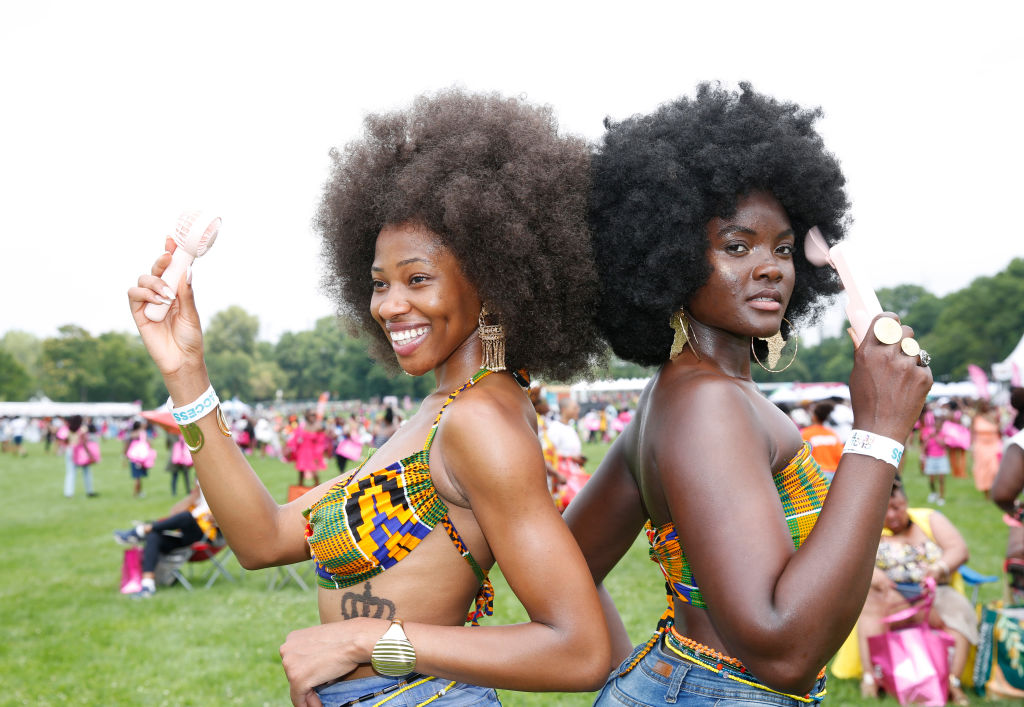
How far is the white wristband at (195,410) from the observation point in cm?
231

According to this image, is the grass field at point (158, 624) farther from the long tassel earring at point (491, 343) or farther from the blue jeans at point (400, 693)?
the long tassel earring at point (491, 343)

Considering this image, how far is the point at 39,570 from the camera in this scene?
461 inches

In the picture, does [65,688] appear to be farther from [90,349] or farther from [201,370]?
[90,349]

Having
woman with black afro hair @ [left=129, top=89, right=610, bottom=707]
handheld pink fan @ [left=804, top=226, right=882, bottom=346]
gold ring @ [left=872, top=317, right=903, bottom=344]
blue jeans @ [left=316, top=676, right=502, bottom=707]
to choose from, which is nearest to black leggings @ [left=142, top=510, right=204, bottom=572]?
woman with black afro hair @ [left=129, top=89, right=610, bottom=707]

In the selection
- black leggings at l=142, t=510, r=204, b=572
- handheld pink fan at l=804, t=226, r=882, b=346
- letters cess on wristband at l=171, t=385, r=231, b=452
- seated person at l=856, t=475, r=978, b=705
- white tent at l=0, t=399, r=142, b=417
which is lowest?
white tent at l=0, t=399, r=142, b=417

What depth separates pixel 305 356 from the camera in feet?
354

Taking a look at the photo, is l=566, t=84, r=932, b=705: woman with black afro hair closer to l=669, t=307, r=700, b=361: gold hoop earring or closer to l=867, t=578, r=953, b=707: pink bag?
l=669, t=307, r=700, b=361: gold hoop earring

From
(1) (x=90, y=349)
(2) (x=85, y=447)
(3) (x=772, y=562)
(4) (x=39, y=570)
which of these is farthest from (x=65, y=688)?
(1) (x=90, y=349)

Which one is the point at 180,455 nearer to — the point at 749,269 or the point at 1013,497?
the point at 1013,497

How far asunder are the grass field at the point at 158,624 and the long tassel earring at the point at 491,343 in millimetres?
4766

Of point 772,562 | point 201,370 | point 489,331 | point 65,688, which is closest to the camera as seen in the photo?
point 772,562

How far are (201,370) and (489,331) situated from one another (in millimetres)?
858

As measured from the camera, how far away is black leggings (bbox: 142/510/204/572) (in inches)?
400

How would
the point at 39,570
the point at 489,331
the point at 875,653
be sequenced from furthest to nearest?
1. the point at 39,570
2. the point at 875,653
3. the point at 489,331
